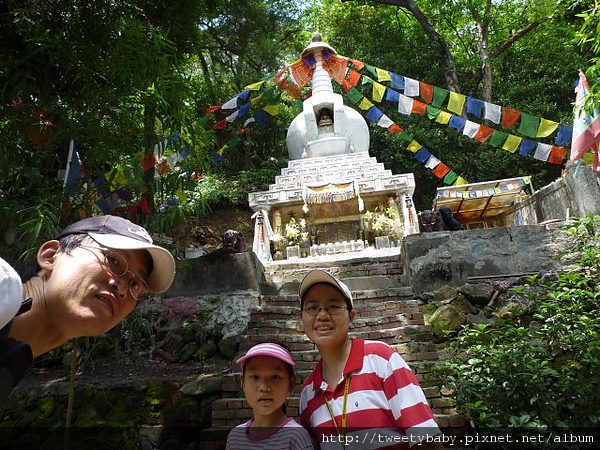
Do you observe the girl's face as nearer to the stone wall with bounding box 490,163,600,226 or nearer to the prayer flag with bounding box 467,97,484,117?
the stone wall with bounding box 490,163,600,226

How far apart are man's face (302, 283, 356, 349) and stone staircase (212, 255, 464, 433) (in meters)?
1.81

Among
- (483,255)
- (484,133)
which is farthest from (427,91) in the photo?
(483,255)

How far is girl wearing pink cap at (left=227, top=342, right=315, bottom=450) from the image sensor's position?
184cm

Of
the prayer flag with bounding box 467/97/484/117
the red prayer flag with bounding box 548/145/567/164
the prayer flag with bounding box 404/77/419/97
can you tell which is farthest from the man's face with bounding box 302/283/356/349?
the prayer flag with bounding box 404/77/419/97

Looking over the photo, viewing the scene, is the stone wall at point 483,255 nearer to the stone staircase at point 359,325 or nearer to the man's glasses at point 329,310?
the stone staircase at point 359,325

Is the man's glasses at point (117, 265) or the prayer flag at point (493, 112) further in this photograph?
the prayer flag at point (493, 112)

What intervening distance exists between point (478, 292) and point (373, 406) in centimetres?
412

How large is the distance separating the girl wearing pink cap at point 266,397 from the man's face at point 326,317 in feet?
0.66

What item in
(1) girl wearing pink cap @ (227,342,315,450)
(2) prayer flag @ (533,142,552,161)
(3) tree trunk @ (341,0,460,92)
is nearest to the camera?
(1) girl wearing pink cap @ (227,342,315,450)

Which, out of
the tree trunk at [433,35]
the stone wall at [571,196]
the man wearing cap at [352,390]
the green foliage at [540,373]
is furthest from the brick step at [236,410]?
the tree trunk at [433,35]

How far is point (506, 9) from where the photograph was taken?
20.4 meters

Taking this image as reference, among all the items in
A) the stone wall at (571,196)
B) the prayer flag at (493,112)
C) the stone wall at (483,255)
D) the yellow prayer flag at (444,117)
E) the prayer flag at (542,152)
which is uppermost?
the yellow prayer flag at (444,117)

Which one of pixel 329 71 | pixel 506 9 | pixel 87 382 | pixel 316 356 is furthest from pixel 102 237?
pixel 506 9

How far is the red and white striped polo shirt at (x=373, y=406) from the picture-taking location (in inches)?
62.8
